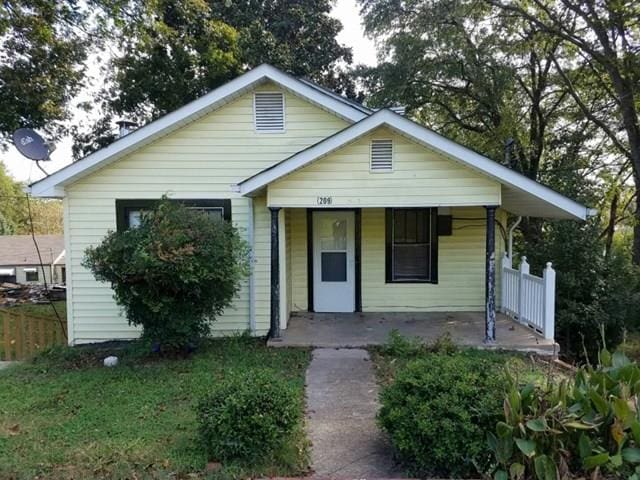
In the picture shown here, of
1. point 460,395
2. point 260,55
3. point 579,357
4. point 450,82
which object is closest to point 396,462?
point 460,395

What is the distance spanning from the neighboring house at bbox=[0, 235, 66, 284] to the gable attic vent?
25.7 metres

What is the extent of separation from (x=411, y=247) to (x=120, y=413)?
6.40m

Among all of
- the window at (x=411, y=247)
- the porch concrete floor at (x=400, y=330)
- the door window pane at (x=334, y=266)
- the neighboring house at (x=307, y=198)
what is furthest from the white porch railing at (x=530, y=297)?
the door window pane at (x=334, y=266)

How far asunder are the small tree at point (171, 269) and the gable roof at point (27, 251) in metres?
27.3

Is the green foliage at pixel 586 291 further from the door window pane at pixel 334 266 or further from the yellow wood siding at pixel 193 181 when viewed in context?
the yellow wood siding at pixel 193 181

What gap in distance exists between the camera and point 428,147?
6.86m

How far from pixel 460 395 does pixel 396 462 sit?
2.61ft

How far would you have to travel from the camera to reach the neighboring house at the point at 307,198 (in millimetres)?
6906

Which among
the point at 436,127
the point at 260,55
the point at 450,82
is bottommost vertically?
the point at 436,127

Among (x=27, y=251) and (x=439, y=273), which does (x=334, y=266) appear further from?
(x=27, y=251)

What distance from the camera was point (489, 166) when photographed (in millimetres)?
6621

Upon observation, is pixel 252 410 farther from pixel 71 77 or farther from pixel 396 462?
pixel 71 77

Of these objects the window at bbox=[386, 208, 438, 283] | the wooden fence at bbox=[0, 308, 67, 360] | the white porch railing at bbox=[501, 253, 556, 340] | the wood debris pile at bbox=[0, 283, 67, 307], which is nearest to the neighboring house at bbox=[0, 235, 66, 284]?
the wood debris pile at bbox=[0, 283, 67, 307]

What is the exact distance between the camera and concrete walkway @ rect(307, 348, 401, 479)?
3.66 metres
